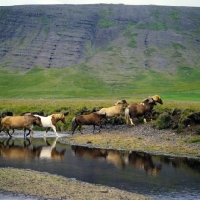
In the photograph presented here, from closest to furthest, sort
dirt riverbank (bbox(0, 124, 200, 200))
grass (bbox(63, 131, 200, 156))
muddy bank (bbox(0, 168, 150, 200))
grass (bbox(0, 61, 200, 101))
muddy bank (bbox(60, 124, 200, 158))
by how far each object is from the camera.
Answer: muddy bank (bbox(0, 168, 150, 200)), dirt riverbank (bbox(0, 124, 200, 200)), grass (bbox(63, 131, 200, 156)), muddy bank (bbox(60, 124, 200, 158)), grass (bbox(0, 61, 200, 101))

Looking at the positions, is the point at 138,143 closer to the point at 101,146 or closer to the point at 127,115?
the point at 101,146

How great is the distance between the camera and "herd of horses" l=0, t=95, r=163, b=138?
42469 millimetres

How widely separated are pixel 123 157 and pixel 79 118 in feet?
42.9

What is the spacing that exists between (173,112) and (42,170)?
20947 millimetres

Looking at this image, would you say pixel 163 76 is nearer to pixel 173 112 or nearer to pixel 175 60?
pixel 175 60

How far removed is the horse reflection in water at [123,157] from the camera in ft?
92.7

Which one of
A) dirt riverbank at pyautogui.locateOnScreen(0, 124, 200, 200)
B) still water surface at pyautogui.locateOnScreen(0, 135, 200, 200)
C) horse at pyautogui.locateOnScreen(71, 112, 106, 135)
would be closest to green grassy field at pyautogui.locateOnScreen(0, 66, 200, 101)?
horse at pyautogui.locateOnScreen(71, 112, 106, 135)

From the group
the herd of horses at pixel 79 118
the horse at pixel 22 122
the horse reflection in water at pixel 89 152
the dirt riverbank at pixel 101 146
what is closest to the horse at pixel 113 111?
the herd of horses at pixel 79 118

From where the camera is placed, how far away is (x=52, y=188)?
22438 millimetres

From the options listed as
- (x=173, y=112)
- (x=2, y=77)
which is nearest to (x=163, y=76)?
(x=2, y=77)

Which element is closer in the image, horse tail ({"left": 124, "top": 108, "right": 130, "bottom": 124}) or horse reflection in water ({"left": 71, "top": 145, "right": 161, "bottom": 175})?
horse reflection in water ({"left": 71, "top": 145, "right": 161, "bottom": 175})

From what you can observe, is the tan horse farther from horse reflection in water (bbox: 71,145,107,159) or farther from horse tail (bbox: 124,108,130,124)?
horse reflection in water (bbox: 71,145,107,159)

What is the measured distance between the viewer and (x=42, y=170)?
27094 millimetres

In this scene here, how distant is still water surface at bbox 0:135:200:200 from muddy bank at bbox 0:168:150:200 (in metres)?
1.03
